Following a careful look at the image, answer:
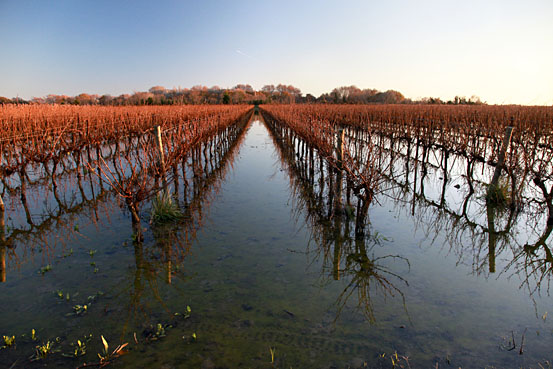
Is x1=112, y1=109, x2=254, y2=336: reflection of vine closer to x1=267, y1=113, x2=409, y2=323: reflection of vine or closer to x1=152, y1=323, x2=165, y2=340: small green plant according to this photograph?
x1=152, y1=323, x2=165, y2=340: small green plant

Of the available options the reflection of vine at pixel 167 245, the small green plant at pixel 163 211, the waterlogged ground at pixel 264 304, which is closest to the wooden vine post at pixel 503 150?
the waterlogged ground at pixel 264 304

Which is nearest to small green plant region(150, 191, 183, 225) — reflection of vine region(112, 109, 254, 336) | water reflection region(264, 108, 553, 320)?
reflection of vine region(112, 109, 254, 336)

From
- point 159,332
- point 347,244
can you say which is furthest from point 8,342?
point 347,244

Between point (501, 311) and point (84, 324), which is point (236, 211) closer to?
point (84, 324)

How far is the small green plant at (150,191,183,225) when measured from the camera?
21.2ft

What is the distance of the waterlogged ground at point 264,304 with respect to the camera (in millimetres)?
3107

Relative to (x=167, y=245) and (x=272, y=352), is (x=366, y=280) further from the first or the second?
(x=167, y=245)

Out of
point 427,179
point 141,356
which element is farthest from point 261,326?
point 427,179

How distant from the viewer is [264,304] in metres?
3.95

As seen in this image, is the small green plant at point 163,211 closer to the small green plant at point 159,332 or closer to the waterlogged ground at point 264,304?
the waterlogged ground at point 264,304

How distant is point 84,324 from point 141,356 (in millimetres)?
914

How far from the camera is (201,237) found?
232 inches

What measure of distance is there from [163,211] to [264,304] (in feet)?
11.6

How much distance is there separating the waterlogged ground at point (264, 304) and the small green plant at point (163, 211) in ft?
1.70
